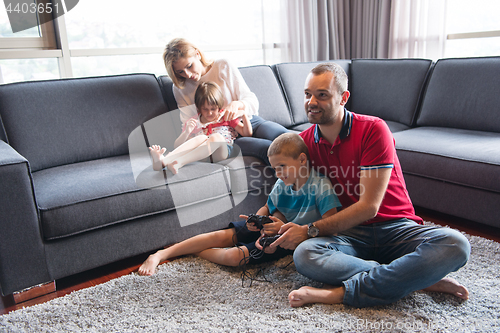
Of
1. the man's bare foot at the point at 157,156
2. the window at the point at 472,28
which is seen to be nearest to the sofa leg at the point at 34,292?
the man's bare foot at the point at 157,156

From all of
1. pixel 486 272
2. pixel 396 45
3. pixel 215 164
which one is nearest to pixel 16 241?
pixel 215 164

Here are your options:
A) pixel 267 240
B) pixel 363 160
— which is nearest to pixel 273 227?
pixel 267 240

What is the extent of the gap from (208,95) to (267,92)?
619 millimetres

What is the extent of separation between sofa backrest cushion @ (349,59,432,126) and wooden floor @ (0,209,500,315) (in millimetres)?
853

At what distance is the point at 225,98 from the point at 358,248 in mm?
1260

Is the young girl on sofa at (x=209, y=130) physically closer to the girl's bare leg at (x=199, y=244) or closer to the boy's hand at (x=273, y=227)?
the girl's bare leg at (x=199, y=244)

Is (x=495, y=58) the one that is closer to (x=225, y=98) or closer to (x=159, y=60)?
(x=225, y=98)

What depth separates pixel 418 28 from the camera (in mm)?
3342

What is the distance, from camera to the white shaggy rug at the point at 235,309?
1.25 meters

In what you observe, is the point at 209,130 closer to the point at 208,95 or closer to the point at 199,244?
the point at 208,95

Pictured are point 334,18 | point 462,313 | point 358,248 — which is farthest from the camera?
point 334,18

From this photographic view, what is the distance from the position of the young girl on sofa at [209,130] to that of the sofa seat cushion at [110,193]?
0.08m

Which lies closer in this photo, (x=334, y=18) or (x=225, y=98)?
(x=225, y=98)

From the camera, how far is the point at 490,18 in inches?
122
